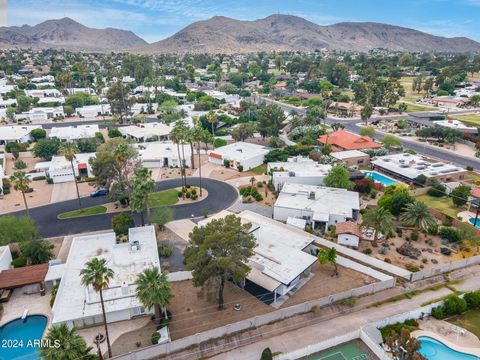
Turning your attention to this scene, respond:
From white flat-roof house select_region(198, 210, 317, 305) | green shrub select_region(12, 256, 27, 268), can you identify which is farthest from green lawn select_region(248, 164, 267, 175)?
green shrub select_region(12, 256, 27, 268)

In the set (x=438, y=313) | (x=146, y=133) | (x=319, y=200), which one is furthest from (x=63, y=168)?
(x=438, y=313)

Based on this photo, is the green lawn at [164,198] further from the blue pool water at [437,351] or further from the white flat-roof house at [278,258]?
the blue pool water at [437,351]

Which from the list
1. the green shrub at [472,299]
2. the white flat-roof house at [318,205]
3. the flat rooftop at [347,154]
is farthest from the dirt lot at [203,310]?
the flat rooftop at [347,154]

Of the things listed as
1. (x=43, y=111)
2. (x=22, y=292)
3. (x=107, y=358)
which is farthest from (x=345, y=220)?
(x=43, y=111)

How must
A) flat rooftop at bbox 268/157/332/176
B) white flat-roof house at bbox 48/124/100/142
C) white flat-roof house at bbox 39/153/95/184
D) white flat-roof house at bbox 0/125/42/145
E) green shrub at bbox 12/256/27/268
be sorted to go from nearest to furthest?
green shrub at bbox 12/256/27/268, flat rooftop at bbox 268/157/332/176, white flat-roof house at bbox 39/153/95/184, white flat-roof house at bbox 0/125/42/145, white flat-roof house at bbox 48/124/100/142

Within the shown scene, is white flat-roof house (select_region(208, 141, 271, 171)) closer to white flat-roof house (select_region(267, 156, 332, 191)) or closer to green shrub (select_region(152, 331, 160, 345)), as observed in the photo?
white flat-roof house (select_region(267, 156, 332, 191))
